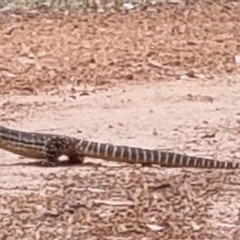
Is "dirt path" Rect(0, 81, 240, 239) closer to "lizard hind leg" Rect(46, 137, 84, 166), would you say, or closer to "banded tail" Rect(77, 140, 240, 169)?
"banded tail" Rect(77, 140, 240, 169)

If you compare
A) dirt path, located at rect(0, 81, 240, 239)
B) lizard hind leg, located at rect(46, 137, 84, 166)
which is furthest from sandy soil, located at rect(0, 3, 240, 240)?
lizard hind leg, located at rect(46, 137, 84, 166)

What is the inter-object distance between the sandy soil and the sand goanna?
0.25 ft

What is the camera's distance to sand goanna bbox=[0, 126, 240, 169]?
319 inches

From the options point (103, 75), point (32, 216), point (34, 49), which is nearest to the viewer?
point (32, 216)

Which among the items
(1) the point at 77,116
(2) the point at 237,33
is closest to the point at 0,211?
(1) the point at 77,116

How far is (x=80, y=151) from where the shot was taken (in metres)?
8.59

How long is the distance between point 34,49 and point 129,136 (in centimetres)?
347

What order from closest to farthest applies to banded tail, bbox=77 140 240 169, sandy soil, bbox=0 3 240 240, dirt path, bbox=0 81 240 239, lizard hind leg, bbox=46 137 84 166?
1. dirt path, bbox=0 81 240 239
2. sandy soil, bbox=0 3 240 240
3. banded tail, bbox=77 140 240 169
4. lizard hind leg, bbox=46 137 84 166

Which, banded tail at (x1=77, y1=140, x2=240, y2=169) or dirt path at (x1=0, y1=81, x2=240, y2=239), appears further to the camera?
banded tail at (x1=77, y1=140, x2=240, y2=169)

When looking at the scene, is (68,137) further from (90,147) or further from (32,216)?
(32,216)

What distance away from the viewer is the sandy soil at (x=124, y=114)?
23.2ft

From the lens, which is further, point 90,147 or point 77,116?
point 77,116

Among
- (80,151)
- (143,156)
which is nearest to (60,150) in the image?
(80,151)

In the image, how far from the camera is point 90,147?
8.59m
